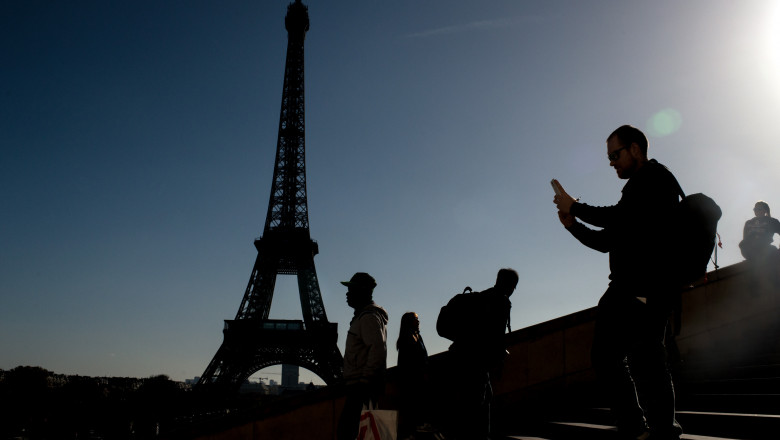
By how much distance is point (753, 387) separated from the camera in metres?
4.93

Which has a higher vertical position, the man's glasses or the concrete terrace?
the man's glasses

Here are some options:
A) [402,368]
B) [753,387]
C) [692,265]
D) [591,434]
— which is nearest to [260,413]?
[402,368]

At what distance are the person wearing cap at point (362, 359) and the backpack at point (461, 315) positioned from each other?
50 cm

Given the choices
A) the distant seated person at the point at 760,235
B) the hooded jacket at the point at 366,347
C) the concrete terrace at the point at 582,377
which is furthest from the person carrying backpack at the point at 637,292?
the distant seated person at the point at 760,235

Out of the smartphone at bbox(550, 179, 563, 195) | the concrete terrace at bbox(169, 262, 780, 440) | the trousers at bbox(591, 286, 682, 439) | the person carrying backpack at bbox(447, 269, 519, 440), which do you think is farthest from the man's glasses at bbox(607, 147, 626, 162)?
the concrete terrace at bbox(169, 262, 780, 440)

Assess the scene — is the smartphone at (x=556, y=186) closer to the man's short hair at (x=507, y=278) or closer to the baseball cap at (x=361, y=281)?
the man's short hair at (x=507, y=278)

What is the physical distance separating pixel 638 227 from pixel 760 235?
6.41 metres

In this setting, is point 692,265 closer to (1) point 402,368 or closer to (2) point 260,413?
(1) point 402,368

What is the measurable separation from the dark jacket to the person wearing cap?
6.96 ft

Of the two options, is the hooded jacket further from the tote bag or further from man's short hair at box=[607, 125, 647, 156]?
man's short hair at box=[607, 125, 647, 156]

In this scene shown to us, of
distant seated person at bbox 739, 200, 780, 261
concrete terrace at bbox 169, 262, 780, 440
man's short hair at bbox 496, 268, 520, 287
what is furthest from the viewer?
distant seated person at bbox 739, 200, 780, 261

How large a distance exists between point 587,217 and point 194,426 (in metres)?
5.86

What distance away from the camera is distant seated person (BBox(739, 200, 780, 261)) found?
25.3 ft

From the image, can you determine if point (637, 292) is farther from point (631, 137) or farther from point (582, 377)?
point (582, 377)
